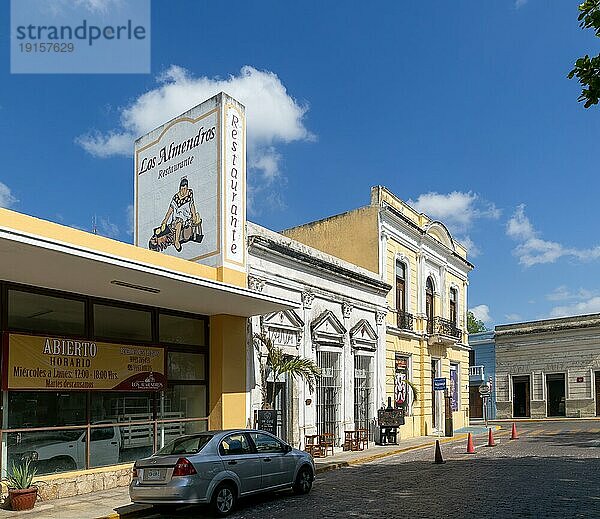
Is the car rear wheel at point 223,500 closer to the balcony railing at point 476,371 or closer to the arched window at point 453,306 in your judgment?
the arched window at point 453,306

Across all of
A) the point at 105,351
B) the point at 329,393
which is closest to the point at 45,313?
the point at 105,351

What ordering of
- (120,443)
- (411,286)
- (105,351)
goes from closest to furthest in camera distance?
(105,351), (120,443), (411,286)

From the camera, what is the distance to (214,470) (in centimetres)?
1134

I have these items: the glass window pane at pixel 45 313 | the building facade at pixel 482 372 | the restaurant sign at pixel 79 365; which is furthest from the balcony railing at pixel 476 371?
the glass window pane at pixel 45 313

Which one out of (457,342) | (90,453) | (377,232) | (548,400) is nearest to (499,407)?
(548,400)

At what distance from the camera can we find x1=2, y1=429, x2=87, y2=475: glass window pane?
41.9 feet

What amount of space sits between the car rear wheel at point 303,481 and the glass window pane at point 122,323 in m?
4.73

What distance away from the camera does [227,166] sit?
1748 centimetres

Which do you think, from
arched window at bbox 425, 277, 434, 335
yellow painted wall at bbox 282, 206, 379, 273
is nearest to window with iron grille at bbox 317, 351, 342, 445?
yellow painted wall at bbox 282, 206, 379, 273

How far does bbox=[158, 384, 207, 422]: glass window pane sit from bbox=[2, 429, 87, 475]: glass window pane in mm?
2482

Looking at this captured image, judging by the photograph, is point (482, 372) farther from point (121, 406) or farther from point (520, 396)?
point (121, 406)

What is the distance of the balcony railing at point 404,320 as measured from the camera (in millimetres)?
27761

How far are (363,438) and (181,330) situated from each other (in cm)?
875

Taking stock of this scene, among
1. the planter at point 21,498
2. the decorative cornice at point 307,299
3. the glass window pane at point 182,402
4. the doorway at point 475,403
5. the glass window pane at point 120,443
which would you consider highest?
the decorative cornice at point 307,299
